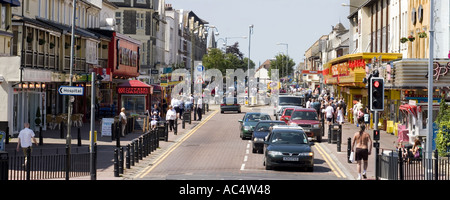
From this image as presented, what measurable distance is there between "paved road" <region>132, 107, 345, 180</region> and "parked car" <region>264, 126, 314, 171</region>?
0.31 meters

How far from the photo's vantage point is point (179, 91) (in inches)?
3236

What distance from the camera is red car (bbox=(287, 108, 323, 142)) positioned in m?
37.2

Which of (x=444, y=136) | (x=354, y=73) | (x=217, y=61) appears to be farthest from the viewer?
(x=217, y=61)

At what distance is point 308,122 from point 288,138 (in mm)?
12052

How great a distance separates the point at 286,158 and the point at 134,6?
6554 cm

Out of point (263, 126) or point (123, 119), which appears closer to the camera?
point (263, 126)

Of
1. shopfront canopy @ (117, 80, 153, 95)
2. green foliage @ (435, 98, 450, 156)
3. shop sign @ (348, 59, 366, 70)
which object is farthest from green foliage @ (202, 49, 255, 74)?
green foliage @ (435, 98, 450, 156)

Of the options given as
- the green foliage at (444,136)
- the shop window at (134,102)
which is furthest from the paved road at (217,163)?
the shop window at (134,102)

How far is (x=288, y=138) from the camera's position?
25.9 m

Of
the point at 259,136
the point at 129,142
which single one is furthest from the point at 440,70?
the point at 129,142

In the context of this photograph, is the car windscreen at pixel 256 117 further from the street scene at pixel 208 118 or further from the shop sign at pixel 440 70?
the shop sign at pixel 440 70

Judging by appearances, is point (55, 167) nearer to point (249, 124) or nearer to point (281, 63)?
point (249, 124)

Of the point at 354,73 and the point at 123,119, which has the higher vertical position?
the point at 354,73

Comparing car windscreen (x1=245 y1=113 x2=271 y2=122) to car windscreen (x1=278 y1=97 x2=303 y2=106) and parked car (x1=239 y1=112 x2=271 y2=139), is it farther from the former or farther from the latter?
car windscreen (x1=278 y1=97 x2=303 y2=106)
